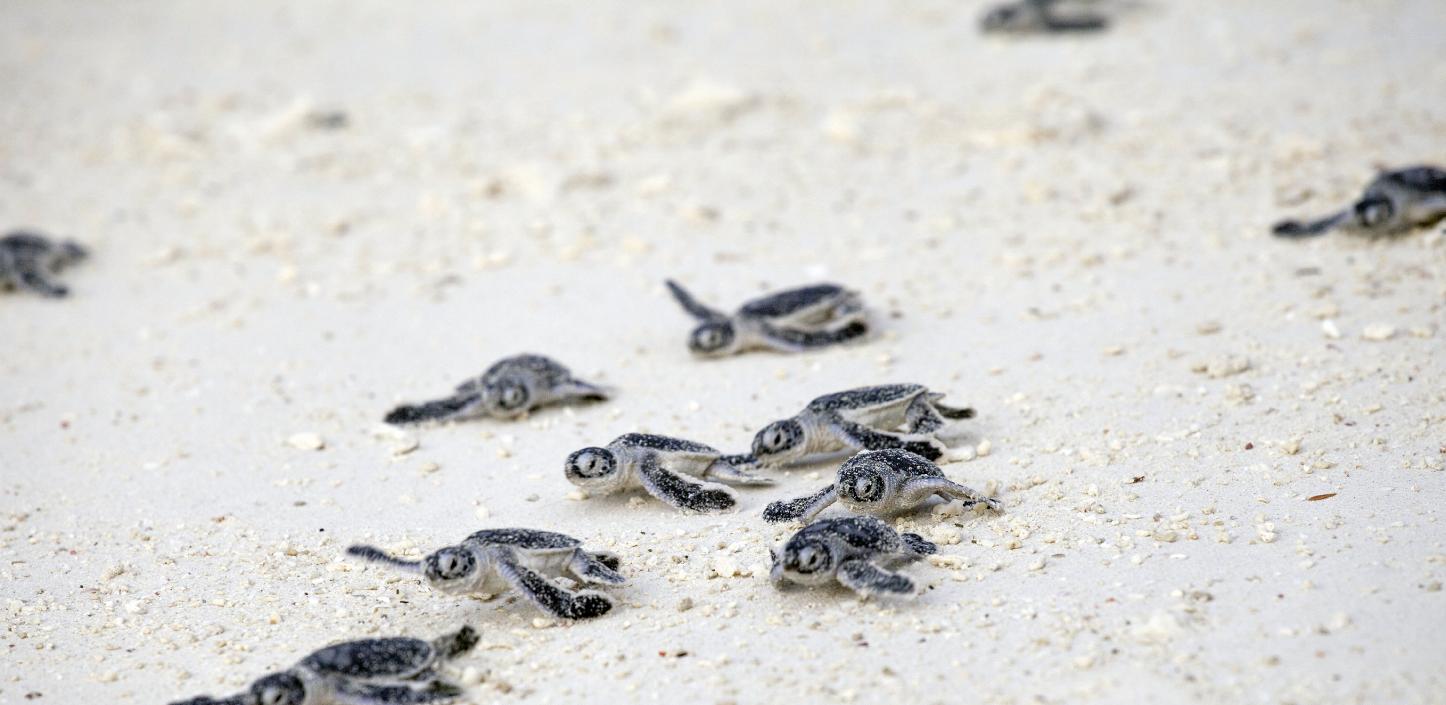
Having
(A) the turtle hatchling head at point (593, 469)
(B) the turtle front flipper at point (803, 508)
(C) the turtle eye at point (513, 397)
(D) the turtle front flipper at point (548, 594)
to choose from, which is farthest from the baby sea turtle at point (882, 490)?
(C) the turtle eye at point (513, 397)

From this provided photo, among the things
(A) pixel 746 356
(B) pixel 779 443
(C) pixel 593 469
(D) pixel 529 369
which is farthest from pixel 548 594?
(A) pixel 746 356

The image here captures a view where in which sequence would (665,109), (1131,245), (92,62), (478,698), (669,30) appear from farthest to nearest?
1. (92,62)
2. (669,30)
3. (665,109)
4. (1131,245)
5. (478,698)

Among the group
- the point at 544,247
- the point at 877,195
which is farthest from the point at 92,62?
the point at 877,195

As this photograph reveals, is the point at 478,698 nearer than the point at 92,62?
Yes

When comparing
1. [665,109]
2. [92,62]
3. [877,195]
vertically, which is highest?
[92,62]

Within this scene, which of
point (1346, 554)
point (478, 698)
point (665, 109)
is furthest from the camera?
point (665, 109)

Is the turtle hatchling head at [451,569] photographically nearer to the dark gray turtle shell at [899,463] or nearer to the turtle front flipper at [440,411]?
the dark gray turtle shell at [899,463]

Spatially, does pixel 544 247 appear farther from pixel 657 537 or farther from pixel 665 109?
→ pixel 657 537

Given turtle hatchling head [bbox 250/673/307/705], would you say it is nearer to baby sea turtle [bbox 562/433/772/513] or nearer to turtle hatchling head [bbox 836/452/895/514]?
baby sea turtle [bbox 562/433/772/513]
